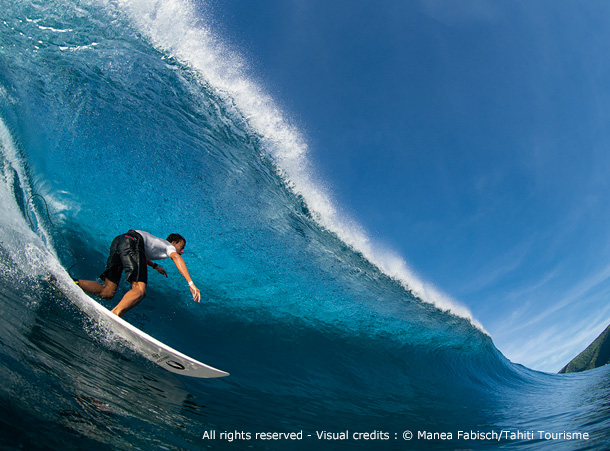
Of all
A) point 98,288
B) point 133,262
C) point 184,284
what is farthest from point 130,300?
point 184,284

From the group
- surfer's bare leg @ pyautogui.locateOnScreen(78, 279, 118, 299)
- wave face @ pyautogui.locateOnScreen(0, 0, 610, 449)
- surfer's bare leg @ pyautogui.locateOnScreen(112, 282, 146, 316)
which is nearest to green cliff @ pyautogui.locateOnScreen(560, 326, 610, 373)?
wave face @ pyautogui.locateOnScreen(0, 0, 610, 449)

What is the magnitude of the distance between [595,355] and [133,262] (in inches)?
2779

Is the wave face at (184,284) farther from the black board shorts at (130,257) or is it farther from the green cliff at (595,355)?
the green cliff at (595,355)

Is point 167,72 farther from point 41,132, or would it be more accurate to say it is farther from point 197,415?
point 197,415

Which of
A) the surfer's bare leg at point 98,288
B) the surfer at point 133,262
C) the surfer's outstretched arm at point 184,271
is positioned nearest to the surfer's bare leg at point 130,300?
the surfer at point 133,262

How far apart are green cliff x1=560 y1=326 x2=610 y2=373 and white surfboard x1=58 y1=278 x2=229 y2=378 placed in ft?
200

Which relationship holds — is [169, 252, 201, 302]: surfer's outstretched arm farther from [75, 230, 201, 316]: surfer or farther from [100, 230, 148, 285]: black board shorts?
[100, 230, 148, 285]: black board shorts

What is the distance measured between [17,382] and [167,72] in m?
5.01

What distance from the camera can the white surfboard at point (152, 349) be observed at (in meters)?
3.00

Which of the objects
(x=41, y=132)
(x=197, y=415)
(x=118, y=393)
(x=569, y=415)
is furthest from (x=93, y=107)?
(x=569, y=415)

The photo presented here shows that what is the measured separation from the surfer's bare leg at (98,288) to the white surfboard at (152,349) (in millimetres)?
323

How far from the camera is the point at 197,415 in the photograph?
7.97 feet

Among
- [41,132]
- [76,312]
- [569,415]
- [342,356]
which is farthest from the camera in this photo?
[342,356]

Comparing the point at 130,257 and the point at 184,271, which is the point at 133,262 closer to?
the point at 130,257
